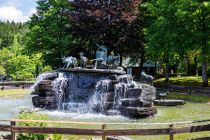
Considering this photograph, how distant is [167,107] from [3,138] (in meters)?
20.6

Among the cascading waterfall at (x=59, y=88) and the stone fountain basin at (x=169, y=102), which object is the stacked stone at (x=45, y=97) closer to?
the cascading waterfall at (x=59, y=88)

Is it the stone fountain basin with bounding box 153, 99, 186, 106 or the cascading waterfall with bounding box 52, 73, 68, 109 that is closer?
the stone fountain basin with bounding box 153, 99, 186, 106

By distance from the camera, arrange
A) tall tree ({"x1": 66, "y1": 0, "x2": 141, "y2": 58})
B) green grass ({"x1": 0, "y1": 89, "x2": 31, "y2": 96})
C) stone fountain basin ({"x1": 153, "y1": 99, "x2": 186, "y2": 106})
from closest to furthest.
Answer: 1. stone fountain basin ({"x1": 153, "y1": 99, "x2": 186, "y2": 106})
2. green grass ({"x1": 0, "y1": 89, "x2": 31, "y2": 96})
3. tall tree ({"x1": 66, "y1": 0, "x2": 141, "y2": 58})

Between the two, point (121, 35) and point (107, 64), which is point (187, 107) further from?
point (121, 35)

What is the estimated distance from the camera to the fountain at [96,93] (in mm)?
30016

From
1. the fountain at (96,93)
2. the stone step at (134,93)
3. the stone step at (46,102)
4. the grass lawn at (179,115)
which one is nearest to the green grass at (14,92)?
the fountain at (96,93)

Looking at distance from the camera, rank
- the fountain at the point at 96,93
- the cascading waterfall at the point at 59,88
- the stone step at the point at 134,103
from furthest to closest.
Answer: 1. the cascading waterfall at the point at 59,88
2. the fountain at the point at 96,93
3. the stone step at the point at 134,103

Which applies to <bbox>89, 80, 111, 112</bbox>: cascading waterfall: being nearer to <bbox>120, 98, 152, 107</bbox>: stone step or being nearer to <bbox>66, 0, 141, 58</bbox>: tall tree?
<bbox>120, 98, 152, 107</bbox>: stone step

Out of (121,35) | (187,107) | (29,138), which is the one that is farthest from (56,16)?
(29,138)

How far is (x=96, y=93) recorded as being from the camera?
34562 millimetres

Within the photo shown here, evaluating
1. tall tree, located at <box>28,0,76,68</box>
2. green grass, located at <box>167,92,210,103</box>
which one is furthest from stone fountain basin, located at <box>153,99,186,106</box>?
tall tree, located at <box>28,0,76,68</box>

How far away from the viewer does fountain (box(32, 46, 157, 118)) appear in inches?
1182

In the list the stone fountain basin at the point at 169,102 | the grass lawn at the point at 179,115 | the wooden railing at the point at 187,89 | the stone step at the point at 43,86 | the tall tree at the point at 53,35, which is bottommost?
the grass lawn at the point at 179,115

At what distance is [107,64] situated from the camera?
129 ft
